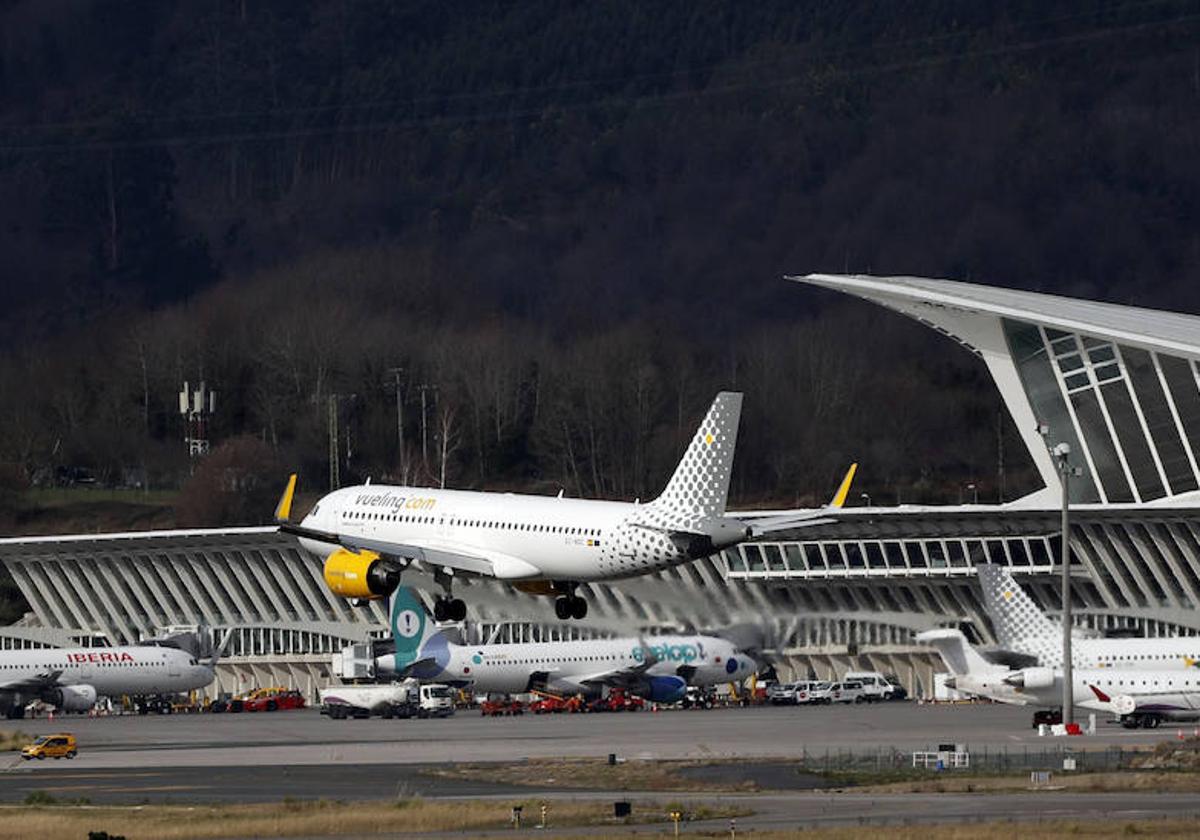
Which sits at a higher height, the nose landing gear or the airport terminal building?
the airport terminal building

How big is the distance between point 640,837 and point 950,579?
339 feet

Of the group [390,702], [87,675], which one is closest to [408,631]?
[390,702]

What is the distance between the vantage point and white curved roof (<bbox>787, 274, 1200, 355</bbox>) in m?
182

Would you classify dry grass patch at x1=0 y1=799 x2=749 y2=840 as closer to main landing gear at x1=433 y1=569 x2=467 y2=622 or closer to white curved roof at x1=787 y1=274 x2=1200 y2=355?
main landing gear at x1=433 y1=569 x2=467 y2=622

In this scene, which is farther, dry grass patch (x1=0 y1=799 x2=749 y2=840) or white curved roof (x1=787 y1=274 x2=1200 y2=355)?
white curved roof (x1=787 y1=274 x2=1200 y2=355)

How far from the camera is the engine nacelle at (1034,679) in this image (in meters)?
143

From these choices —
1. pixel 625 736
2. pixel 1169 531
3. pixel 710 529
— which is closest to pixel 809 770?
pixel 710 529

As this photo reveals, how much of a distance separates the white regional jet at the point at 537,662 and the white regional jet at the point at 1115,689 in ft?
84.5

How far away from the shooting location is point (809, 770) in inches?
4542

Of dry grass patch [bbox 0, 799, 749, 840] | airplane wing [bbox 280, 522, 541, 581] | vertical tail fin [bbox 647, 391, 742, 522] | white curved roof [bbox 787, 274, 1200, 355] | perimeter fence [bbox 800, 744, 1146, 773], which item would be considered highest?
white curved roof [bbox 787, 274, 1200, 355]

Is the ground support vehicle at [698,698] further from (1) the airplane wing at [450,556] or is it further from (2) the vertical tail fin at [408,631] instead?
(1) the airplane wing at [450,556]

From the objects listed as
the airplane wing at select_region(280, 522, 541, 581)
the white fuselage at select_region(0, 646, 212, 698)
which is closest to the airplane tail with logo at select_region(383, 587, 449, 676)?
the white fuselage at select_region(0, 646, 212, 698)

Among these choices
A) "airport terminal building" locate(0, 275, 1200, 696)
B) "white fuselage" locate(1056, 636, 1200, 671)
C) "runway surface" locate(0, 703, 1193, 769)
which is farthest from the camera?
"airport terminal building" locate(0, 275, 1200, 696)

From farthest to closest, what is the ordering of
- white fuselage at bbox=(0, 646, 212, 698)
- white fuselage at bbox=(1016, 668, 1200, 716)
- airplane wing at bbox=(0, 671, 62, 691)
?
1. white fuselage at bbox=(0, 646, 212, 698)
2. airplane wing at bbox=(0, 671, 62, 691)
3. white fuselage at bbox=(1016, 668, 1200, 716)
